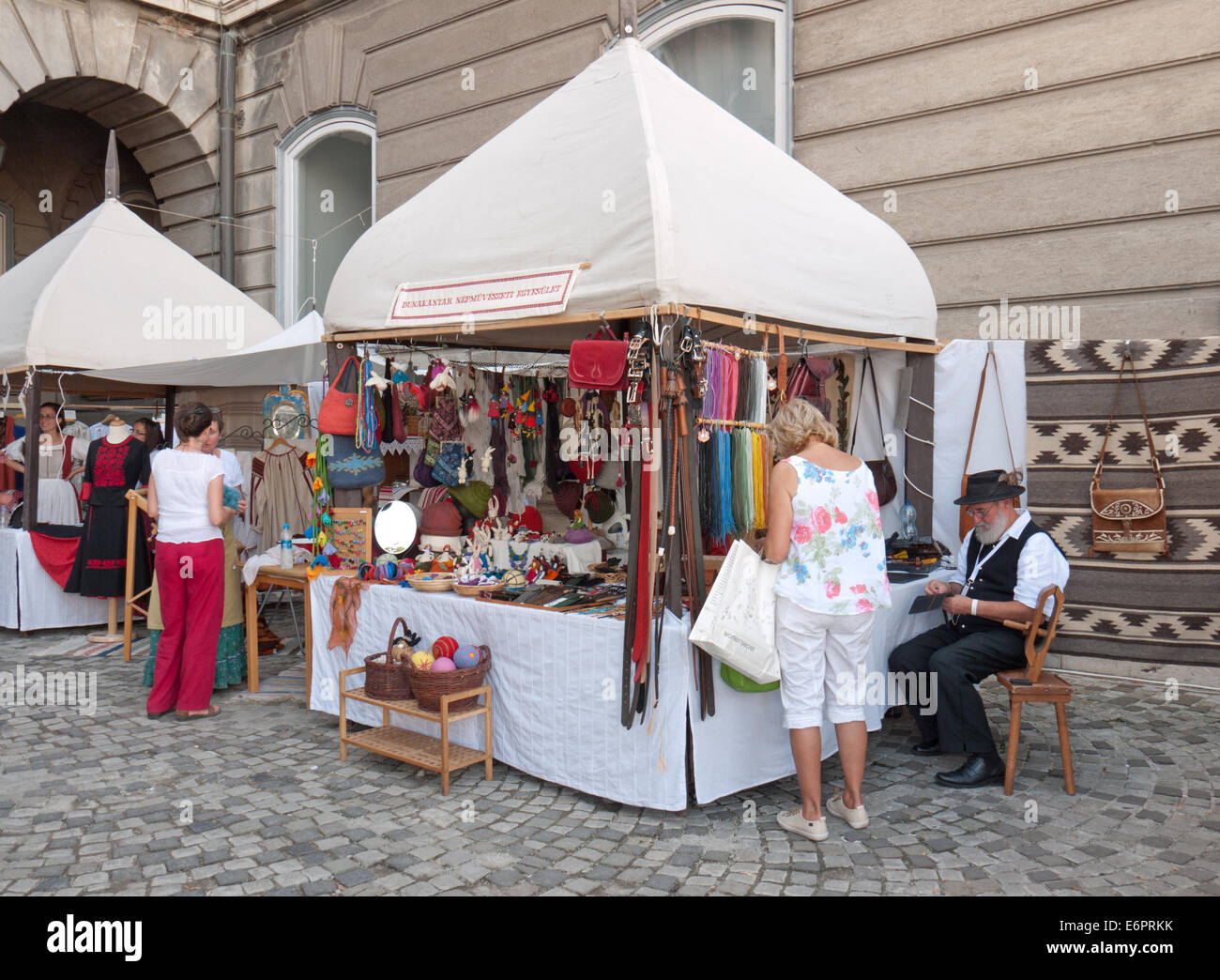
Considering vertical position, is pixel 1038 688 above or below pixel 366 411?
below

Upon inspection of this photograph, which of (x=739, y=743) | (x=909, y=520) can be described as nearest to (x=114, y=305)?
(x=909, y=520)

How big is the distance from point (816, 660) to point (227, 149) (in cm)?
1156

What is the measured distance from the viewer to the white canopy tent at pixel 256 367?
7.45m

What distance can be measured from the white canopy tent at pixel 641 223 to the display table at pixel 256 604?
1.51 meters

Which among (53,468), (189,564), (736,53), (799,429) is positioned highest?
(736,53)

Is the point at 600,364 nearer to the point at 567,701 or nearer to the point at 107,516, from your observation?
the point at 567,701

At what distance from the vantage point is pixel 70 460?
8.75 m

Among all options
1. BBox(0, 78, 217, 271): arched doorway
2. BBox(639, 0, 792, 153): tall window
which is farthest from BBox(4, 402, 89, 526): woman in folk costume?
BBox(639, 0, 792, 153): tall window

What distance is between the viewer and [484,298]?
170 inches

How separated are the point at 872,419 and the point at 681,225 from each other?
8.59 ft

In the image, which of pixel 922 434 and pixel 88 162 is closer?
pixel 922 434

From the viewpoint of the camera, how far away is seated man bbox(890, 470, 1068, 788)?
408cm

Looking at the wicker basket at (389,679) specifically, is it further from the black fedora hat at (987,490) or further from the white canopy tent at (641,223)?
the black fedora hat at (987,490)

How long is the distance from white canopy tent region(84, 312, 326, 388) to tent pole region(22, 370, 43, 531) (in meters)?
0.44
